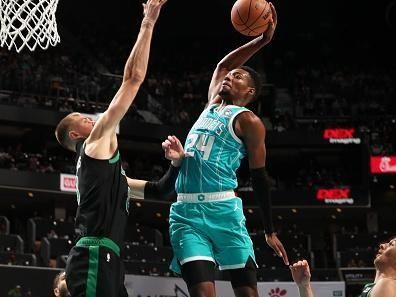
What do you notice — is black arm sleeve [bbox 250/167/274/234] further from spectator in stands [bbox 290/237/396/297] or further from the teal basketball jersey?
spectator in stands [bbox 290/237/396/297]

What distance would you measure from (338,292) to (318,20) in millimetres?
17546

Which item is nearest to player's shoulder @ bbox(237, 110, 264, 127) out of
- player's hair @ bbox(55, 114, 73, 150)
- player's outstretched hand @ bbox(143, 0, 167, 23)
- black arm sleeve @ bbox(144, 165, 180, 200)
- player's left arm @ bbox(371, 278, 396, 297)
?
black arm sleeve @ bbox(144, 165, 180, 200)

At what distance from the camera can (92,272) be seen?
4.62 meters

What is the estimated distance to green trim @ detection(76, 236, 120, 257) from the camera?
4695 millimetres

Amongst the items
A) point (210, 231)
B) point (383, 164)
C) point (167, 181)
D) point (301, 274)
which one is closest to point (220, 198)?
point (210, 231)

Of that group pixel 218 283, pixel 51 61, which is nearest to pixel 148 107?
pixel 51 61

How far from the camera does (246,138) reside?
17.3ft

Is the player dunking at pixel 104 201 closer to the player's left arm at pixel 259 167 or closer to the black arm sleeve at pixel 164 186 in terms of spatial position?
the black arm sleeve at pixel 164 186

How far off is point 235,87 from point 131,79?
3.01 ft

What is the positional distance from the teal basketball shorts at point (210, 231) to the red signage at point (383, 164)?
76.0ft

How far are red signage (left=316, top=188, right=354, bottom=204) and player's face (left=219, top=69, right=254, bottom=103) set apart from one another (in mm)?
23137

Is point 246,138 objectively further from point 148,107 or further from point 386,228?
point 386,228

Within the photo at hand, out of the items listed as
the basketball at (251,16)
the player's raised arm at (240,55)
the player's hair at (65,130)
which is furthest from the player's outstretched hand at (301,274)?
the basketball at (251,16)

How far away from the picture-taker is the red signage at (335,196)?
28.1 m
